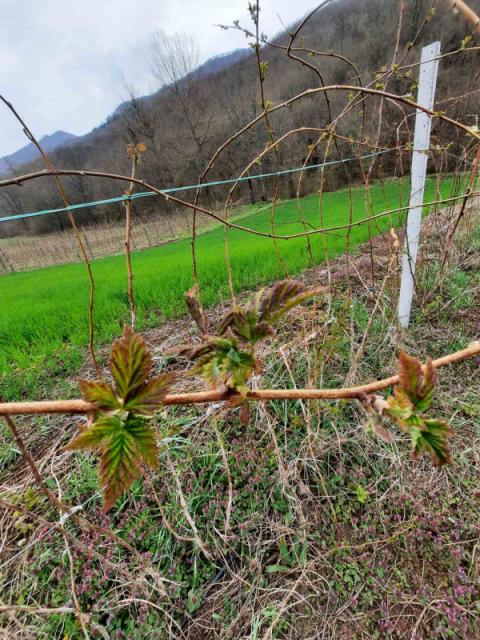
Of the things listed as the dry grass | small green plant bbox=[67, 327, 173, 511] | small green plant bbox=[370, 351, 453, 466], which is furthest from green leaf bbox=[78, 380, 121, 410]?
the dry grass

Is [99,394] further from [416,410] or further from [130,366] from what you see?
[416,410]

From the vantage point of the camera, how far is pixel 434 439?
0.30 metres

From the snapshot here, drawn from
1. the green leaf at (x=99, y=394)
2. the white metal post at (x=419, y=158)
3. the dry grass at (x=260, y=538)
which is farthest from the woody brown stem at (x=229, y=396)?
the white metal post at (x=419, y=158)

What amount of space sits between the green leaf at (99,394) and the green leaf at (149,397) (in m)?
0.02

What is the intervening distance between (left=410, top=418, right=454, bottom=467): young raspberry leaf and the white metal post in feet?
4.44

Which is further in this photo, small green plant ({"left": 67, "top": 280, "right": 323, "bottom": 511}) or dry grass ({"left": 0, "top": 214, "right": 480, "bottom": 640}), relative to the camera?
dry grass ({"left": 0, "top": 214, "right": 480, "bottom": 640})

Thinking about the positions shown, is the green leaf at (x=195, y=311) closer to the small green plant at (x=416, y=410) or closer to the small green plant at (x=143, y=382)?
the small green plant at (x=143, y=382)

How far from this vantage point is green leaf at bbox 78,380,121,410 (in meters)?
0.29

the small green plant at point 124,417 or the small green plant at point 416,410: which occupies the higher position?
the small green plant at point 124,417

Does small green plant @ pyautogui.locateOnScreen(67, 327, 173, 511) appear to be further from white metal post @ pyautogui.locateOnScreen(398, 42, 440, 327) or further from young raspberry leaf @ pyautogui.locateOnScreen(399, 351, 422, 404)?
white metal post @ pyautogui.locateOnScreen(398, 42, 440, 327)

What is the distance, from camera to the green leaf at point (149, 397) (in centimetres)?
30

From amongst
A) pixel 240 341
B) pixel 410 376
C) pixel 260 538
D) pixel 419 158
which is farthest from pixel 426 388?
pixel 419 158

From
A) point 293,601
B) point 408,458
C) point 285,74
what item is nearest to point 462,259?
point 408,458

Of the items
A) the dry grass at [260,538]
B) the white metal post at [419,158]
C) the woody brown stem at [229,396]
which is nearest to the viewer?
the woody brown stem at [229,396]
